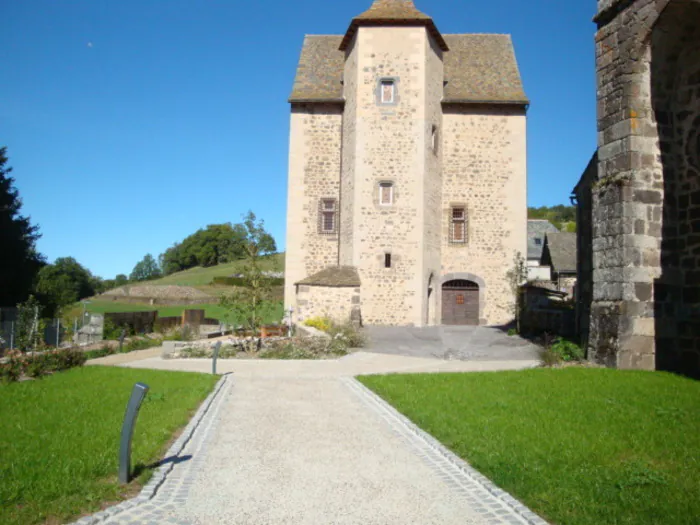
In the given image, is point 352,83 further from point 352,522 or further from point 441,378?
point 352,522

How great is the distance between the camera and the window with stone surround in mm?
25359

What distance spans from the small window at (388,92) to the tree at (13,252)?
1620 centimetres

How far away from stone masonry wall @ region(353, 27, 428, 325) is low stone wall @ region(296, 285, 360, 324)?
0.99 metres

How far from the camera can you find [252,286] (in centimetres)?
1791

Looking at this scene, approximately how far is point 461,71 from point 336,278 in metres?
11.5

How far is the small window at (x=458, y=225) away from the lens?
24906 millimetres

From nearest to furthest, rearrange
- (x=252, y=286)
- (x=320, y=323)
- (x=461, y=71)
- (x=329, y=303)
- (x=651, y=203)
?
(x=651, y=203), (x=252, y=286), (x=320, y=323), (x=329, y=303), (x=461, y=71)

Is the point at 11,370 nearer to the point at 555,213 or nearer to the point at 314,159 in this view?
the point at 314,159

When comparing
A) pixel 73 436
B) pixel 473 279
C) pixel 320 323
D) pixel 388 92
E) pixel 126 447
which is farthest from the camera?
pixel 473 279

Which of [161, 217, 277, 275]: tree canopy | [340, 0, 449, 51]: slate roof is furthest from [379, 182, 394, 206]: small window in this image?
[161, 217, 277, 275]: tree canopy

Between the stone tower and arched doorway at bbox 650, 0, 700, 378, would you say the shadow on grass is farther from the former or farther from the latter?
the stone tower

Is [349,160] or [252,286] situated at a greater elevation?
[349,160]

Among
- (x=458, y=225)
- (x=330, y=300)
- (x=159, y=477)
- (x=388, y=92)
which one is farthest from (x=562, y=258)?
(x=159, y=477)

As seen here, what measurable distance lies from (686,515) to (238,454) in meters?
3.84
